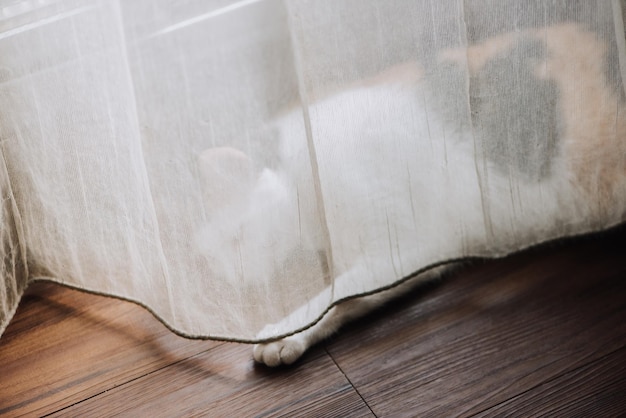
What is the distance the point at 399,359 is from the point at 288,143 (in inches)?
16.7

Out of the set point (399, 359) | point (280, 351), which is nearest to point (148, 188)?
point (280, 351)

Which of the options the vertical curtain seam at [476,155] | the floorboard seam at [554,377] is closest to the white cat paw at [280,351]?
the floorboard seam at [554,377]

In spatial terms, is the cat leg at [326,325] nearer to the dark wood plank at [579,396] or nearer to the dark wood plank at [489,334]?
the dark wood plank at [489,334]

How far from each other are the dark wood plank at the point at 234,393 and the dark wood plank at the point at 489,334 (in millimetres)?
38

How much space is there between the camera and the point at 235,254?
3.27ft

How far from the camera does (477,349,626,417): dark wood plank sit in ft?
2.81

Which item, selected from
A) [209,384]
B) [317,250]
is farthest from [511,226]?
[209,384]

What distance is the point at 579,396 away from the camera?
2.90 ft

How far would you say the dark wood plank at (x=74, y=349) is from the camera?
101 cm

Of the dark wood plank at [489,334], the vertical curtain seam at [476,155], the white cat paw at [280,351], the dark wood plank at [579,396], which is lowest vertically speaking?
the dark wood plank at [579,396]

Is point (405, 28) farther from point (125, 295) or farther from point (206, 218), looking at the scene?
point (125, 295)

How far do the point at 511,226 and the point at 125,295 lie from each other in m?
0.79

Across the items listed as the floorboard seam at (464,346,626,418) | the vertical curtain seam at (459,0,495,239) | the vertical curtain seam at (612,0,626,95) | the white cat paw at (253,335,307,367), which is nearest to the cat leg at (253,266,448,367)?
the white cat paw at (253,335,307,367)

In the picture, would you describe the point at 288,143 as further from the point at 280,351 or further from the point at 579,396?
the point at 579,396
